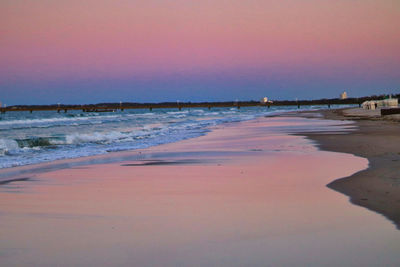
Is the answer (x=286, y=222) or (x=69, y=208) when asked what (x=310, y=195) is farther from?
(x=69, y=208)

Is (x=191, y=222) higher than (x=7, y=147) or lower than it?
higher

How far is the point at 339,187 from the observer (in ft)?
25.6

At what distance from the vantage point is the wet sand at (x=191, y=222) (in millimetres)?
4316

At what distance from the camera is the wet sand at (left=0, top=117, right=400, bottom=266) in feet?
14.2

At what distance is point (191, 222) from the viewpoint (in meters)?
5.57

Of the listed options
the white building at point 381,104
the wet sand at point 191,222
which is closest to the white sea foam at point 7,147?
the wet sand at point 191,222

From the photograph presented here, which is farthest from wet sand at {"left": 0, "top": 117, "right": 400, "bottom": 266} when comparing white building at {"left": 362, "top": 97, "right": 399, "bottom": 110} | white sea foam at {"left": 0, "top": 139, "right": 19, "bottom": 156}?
white building at {"left": 362, "top": 97, "right": 399, "bottom": 110}

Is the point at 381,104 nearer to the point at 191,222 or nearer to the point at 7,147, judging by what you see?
the point at 7,147

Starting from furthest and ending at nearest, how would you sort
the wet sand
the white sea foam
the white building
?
the white building < the white sea foam < the wet sand

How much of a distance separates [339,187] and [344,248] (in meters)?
3.47

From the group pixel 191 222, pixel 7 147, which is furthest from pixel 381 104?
pixel 191 222

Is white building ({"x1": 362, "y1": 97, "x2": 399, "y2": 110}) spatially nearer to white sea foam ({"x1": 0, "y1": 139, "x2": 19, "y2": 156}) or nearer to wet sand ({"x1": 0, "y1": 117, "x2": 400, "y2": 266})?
white sea foam ({"x1": 0, "y1": 139, "x2": 19, "y2": 156})

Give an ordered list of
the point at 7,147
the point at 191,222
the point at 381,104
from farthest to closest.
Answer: the point at 381,104 → the point at 7,147 → the point at 191,222

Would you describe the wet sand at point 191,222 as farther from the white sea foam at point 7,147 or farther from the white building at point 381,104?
the white building at point 381,104
